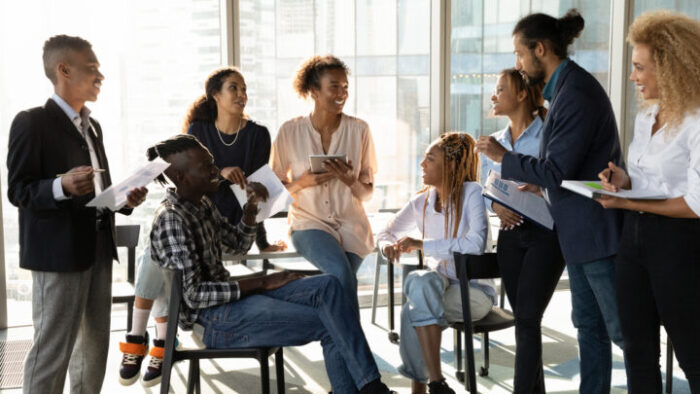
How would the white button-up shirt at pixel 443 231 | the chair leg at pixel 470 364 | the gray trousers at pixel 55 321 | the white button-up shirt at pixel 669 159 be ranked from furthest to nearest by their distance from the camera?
the white button-up shirt at pixel 443 231 < the chair leg at pixel 470 364 < the gray trousers at pixel 55 321 < the white button-up shirt at pixel 669 159

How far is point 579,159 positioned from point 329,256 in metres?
1.28

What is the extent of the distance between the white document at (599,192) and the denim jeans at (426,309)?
2.81 feet

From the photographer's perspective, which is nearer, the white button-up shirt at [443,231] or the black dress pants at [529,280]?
the black dress pants at [529,280]

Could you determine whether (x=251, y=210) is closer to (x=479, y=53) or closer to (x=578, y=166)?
(x=578, y=166)

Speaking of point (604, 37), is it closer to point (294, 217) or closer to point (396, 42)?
point (396, 42)

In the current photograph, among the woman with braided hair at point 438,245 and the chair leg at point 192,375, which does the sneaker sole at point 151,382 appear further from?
the woman with braided hair at point 438,245

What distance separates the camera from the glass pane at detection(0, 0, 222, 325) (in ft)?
14.3

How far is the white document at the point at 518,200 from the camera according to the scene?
8.82 ft

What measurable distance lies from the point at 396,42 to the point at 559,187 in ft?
8.97

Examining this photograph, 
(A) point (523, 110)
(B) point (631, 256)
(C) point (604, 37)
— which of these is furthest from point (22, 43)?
(C) point (604, 37)

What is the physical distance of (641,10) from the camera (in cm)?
545

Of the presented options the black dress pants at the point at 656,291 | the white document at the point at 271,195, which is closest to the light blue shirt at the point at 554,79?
the black dress pants at the point at 656,291

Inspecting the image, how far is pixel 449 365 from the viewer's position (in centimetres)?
383

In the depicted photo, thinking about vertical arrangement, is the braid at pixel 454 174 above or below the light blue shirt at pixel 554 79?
below
